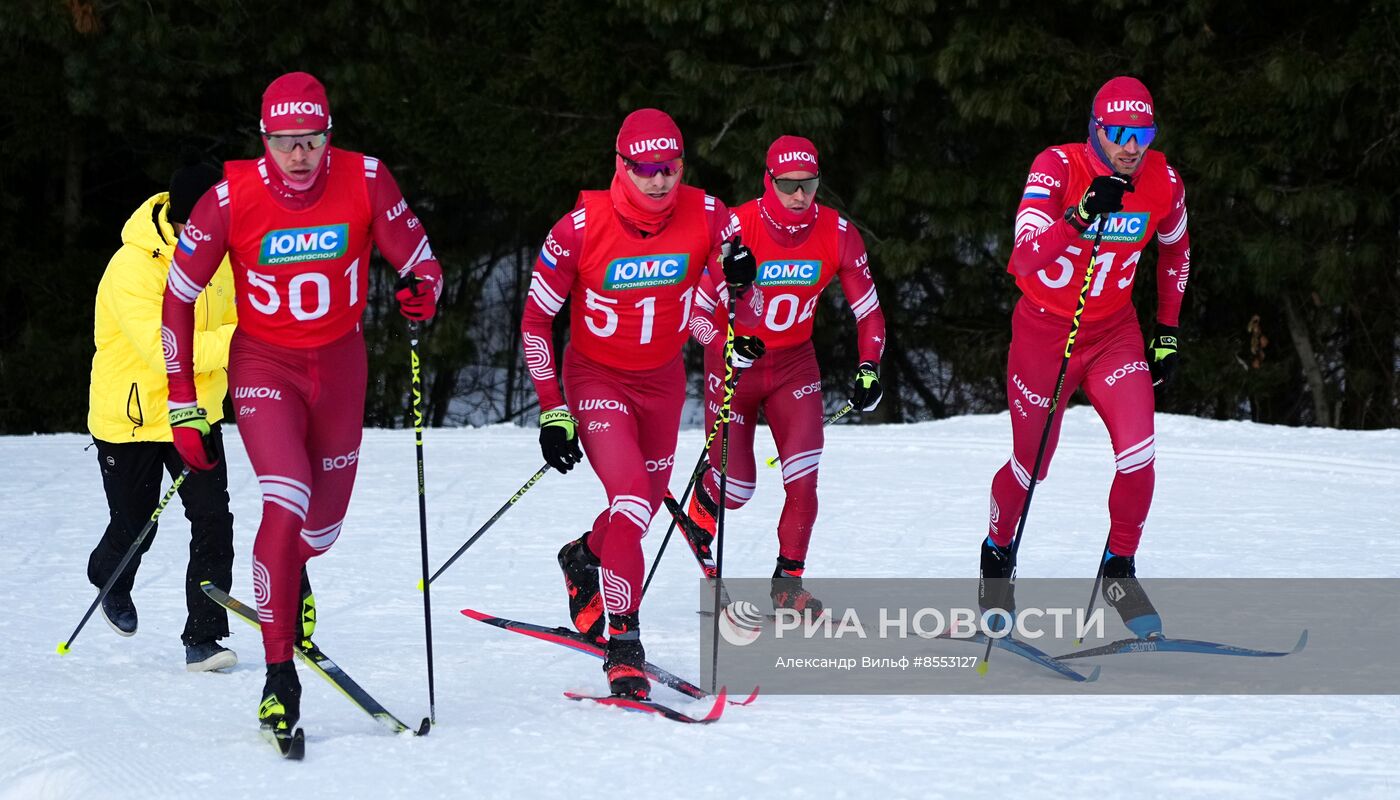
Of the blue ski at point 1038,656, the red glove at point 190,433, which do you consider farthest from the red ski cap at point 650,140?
the blue ski at point 1038,656

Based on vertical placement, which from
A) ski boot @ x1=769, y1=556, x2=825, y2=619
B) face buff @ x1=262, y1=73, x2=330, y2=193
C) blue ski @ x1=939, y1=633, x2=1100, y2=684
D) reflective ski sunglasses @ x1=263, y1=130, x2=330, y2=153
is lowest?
ski boot @ x1=769, y1=556, x2=825, y2=619

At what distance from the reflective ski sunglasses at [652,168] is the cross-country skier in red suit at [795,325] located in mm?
1035

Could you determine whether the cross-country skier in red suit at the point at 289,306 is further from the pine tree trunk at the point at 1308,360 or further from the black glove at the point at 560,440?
the pine tree trunk at the point at 1308,360

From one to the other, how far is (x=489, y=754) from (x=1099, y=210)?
8.31ft

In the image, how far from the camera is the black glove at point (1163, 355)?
6160 mm

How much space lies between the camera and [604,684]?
5.46 m

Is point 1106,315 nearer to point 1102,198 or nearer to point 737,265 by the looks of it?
point 1102,198

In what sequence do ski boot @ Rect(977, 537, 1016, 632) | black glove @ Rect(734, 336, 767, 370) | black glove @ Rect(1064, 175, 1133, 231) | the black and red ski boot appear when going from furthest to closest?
the black and red ski boot, ski boot @ Rect(977, 537, 1016, 632), black glove @ Rect(734, 336, 767, 370), black glove @ Rect(1064, 175, 1133, 231)

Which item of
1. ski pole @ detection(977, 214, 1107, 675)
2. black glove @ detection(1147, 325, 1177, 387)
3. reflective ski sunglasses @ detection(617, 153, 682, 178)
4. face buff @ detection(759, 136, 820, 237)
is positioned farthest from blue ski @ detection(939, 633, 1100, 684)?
reflective ski sunglasses @ detection(617, 153, 682, 178)

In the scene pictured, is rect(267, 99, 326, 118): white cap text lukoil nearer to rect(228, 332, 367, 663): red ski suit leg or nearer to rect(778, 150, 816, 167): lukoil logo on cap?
rect(228, 332, 367, 663): red ski suit leg

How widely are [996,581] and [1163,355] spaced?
40.8 inches

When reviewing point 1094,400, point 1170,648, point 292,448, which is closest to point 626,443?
point 292,448

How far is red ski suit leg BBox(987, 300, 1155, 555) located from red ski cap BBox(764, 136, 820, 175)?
0.96 meters

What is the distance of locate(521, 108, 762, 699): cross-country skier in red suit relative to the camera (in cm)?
527
